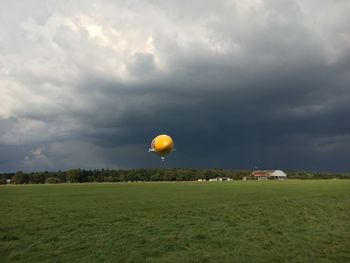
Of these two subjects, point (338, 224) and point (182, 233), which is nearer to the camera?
point (182, 233)

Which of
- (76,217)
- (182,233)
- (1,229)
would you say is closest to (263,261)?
(182,233)

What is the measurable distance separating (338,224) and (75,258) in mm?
15850

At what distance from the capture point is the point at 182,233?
76.0 feet

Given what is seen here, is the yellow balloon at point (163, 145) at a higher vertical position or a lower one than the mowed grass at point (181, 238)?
higher

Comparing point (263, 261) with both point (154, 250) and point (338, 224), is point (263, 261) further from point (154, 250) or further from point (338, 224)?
point (338, 224)

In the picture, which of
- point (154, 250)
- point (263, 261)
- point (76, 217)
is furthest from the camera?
point (76, 217)

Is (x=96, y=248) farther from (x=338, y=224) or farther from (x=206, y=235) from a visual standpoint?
(x=338, y=224)

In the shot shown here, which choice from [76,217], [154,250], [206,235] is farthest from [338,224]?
[76,217]

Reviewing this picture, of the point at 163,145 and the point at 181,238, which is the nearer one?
the point at 181,238

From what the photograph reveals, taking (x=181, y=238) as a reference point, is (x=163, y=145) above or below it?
above

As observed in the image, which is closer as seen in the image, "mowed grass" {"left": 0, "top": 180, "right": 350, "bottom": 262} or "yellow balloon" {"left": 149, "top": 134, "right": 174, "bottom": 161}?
"mowed grass" {"left": 0, "top": 180, "right": 350, "bottom": 262}

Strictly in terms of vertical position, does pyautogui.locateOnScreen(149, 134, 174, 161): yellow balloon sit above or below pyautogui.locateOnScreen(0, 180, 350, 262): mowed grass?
above

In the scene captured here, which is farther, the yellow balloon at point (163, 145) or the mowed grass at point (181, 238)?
the yellow balloon at point (163, 145)

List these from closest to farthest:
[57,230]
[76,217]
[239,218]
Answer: [57,230]
[239,218]
[76,217]
